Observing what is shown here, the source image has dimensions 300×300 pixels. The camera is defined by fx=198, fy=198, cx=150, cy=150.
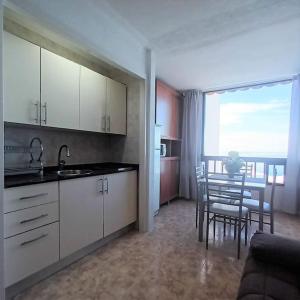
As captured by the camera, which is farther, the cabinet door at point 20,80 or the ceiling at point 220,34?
the ceiling at point 220,34

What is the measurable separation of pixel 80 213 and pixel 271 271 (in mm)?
1624

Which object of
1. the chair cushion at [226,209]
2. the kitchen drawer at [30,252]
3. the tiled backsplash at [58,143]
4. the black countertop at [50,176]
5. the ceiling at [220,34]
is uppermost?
the ceiling at [220,34]

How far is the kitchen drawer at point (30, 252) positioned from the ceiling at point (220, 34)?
211 cm

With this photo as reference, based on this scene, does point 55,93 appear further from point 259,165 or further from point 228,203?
point 259,165

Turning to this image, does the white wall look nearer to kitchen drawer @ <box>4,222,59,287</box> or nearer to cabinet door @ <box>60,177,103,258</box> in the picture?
cabinet door @ <box>60,177,103,258</box>

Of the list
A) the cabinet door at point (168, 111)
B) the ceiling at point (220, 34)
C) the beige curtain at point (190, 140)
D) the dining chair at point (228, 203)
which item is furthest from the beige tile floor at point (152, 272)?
the ceiling at point (220, 34)

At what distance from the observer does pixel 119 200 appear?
245cm

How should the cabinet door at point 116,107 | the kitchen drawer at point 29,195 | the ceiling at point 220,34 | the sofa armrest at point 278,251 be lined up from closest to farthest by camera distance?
the sofa armrest at point 278,251 → the kitchen drawer at point 29,195 → the ceiling at point 220,34 → the cabinet door at point 116,107

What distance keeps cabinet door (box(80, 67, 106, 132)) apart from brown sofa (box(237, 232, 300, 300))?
2.00 meters

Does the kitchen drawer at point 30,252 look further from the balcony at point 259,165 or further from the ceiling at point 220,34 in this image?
the balcony at point 259,165

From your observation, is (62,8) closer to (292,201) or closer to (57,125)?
(57,125)

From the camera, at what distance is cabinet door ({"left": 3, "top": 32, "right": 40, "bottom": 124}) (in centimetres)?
161

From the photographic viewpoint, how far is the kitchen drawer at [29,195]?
1418mm

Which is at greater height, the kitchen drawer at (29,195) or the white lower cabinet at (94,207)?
the kitchen drawer at (29,195)
